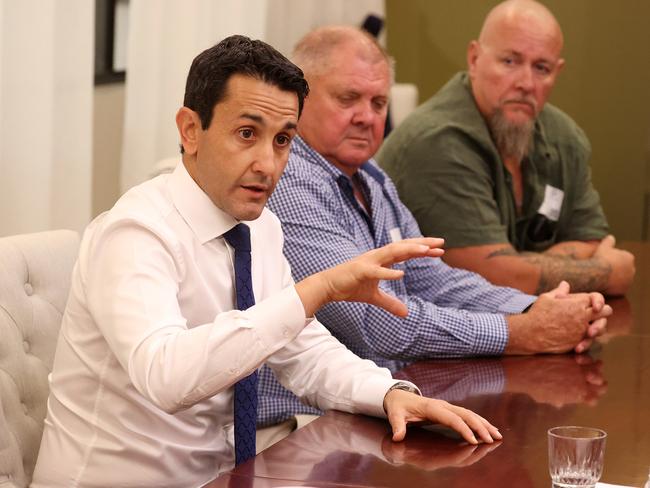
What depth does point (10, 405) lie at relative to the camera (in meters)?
1.77

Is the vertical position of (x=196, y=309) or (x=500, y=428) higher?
(x=196, y=309)

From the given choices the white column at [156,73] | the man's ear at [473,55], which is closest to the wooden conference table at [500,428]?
the man's ear at [473,55]

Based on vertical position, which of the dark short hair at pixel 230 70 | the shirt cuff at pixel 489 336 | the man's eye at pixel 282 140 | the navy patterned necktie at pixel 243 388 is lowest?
the shirt cuff at pixel 489 336

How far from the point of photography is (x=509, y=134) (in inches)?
127

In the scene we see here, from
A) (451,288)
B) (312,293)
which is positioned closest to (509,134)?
(451,288)

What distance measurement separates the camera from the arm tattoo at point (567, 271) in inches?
116

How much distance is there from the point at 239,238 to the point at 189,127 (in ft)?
0.67

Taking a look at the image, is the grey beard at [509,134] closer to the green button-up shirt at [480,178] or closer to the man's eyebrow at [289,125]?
the green button-up shirt at [480,178]

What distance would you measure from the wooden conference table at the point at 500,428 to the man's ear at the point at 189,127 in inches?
19.6

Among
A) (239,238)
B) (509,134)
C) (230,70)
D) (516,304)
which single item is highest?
(230,70)

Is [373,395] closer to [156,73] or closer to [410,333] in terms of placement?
[410,333]

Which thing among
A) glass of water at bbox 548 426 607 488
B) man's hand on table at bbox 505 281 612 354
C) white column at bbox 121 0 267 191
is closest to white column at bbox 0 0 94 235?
white column at bbox 121 0 267 191

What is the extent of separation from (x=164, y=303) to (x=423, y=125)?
1.77 metres

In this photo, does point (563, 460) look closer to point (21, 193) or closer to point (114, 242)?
point (114, 242)
